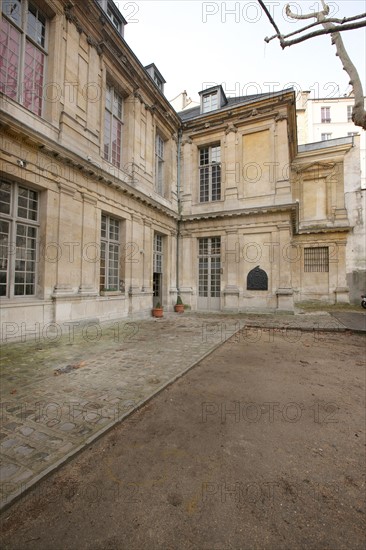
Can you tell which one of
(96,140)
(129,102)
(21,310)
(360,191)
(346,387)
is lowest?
(346,387)

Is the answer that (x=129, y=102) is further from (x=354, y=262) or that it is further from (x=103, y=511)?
(x=354, y=262)

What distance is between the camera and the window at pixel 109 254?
9.59 meters

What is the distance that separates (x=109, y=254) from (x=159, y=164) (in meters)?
6.67

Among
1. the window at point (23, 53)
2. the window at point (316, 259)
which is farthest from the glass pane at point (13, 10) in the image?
the window at point (316, 259)

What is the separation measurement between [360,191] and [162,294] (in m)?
13.9

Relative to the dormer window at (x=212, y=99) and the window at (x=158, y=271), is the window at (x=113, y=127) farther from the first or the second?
the dormer window at (x=212, y=99)

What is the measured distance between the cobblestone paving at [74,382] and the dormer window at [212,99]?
43.4 feet

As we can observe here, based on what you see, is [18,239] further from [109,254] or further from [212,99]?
[212,99]

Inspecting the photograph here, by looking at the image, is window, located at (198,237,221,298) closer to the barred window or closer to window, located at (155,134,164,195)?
the barred window

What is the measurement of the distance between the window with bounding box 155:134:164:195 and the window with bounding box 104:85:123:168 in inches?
113

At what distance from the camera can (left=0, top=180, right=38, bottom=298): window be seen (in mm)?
6477

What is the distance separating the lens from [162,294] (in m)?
13.5

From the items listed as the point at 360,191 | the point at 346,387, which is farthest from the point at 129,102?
the point at 360,191

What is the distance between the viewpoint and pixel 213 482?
2.03m
